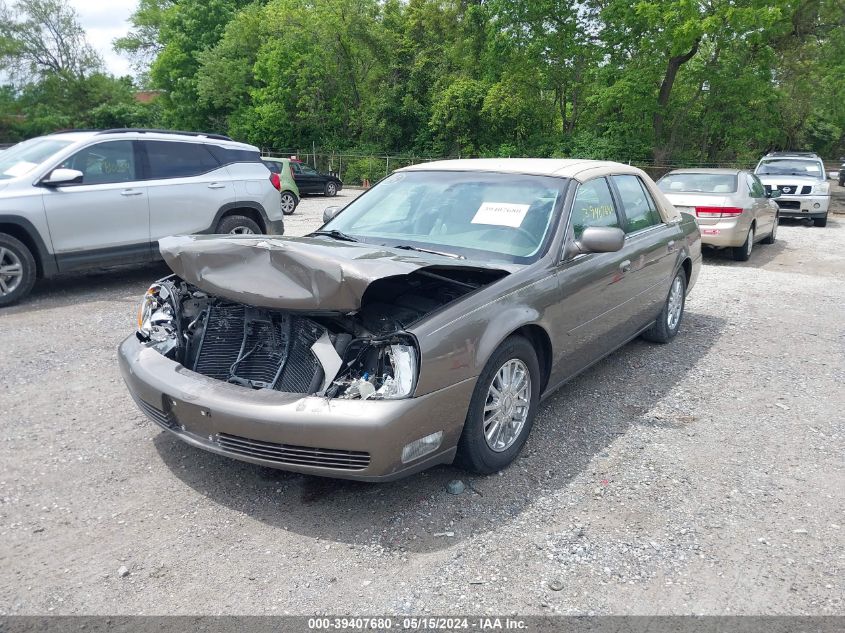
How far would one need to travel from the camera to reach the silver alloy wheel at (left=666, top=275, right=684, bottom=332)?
242 inches

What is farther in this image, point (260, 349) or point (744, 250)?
point (744, 250)

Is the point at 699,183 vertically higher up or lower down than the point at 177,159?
lower down

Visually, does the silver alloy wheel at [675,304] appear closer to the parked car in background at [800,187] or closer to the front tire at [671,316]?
the front tire at [671,316]

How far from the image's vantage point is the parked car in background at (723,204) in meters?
10.4

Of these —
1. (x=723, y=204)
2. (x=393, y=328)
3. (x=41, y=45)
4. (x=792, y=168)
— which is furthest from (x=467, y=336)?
(x=41, y=45)

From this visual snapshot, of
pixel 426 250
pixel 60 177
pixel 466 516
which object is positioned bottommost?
pixel 466 516

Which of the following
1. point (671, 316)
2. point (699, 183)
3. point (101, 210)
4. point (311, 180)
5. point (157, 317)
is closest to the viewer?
point (157, 317)

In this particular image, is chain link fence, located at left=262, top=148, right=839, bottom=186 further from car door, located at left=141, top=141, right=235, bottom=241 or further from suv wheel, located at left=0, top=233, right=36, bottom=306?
suv wheel, located at left=0, top=233, right=36, bottom=306

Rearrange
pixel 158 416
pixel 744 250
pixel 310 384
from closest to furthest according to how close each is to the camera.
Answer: pixel 310 384
pixel 158 416
pixel 744 250

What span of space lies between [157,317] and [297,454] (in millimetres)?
1462

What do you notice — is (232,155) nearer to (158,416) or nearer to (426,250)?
(426,250)

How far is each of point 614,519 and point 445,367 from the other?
116 cm

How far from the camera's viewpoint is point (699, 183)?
36.4 ft

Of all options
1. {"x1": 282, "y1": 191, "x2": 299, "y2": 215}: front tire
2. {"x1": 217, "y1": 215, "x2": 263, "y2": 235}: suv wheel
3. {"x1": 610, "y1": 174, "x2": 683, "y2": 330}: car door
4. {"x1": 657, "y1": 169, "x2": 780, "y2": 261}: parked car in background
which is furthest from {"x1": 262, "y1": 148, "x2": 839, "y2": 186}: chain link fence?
{"x1": 610, "y1": 174, "x2": 683, "y2": 330}: car door
